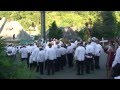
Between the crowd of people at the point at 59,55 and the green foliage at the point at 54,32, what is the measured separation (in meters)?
0.13

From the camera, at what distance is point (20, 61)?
8227mm

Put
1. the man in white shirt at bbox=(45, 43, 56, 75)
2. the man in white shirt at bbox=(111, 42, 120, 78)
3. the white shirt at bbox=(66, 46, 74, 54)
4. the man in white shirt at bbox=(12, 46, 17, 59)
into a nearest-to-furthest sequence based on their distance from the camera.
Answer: the man in white shirt at bbox=(111, 42, 120, 78) → the man in white shirt at bbox=(12, 46, 17, 59) → the man in white shirt at bbox=(45, 43, 56, 75) → the white shirt at bbox=(66, 46, 74, 54)

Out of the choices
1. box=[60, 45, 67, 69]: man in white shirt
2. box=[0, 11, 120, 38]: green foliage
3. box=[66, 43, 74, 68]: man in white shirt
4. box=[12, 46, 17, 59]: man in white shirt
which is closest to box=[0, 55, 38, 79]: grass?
box=[12, 46, 17, 59]: man in white shirt

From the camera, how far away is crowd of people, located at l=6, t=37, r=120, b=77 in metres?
8.66

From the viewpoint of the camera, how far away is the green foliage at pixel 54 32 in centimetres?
802

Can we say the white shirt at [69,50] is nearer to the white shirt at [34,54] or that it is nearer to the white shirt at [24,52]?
the white shirt at [34,54]

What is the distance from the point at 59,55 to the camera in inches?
384

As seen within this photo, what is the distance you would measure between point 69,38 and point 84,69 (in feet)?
2.08

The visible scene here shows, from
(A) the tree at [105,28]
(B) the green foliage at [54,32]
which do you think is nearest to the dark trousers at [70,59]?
(B) the green foliage at [54,32]

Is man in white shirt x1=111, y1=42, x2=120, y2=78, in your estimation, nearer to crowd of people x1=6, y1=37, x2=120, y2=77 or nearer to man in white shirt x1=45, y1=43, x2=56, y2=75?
crowd of people x1=6, y1=37, x2=120, y2=77

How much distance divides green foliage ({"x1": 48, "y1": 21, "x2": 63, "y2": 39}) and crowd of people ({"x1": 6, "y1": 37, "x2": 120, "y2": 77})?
0.42 feet
